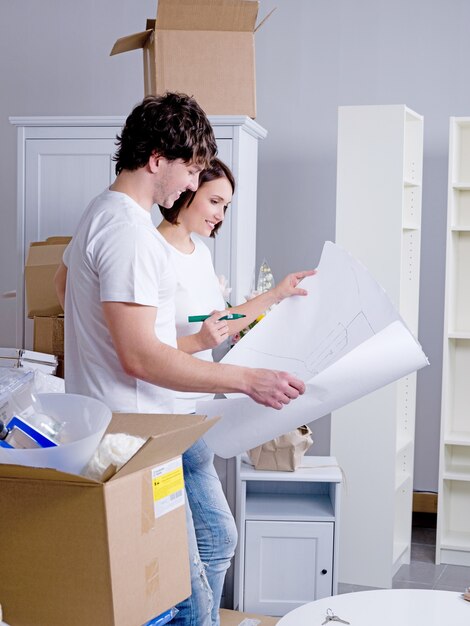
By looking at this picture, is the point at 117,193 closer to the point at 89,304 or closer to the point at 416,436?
the point at 89,304

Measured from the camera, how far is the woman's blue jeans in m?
1.81

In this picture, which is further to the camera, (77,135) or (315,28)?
(315,28)

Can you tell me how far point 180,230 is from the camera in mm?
2322

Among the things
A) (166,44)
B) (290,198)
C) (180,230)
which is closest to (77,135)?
(166,44)

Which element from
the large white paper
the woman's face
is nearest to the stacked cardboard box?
Result: the woman's face

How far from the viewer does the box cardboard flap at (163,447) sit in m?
1.10

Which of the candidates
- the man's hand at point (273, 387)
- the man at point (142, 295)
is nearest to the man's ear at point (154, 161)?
the man at point (142, 295)

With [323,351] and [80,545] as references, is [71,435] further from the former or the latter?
[323,351]

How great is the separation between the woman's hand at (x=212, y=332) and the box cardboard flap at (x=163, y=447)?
0.73 m

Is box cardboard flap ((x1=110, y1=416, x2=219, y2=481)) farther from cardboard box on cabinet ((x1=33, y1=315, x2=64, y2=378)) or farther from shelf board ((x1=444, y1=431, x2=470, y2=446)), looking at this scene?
shelf board ((x1=444, y1=431, x2=470, y2=446))

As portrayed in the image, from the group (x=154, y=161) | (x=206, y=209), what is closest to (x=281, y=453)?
(x=206, y=209)

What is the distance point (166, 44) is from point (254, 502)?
1607 millimetres

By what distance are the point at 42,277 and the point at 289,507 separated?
3.81 feet

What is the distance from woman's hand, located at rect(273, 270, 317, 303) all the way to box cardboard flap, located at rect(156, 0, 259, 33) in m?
1.02
